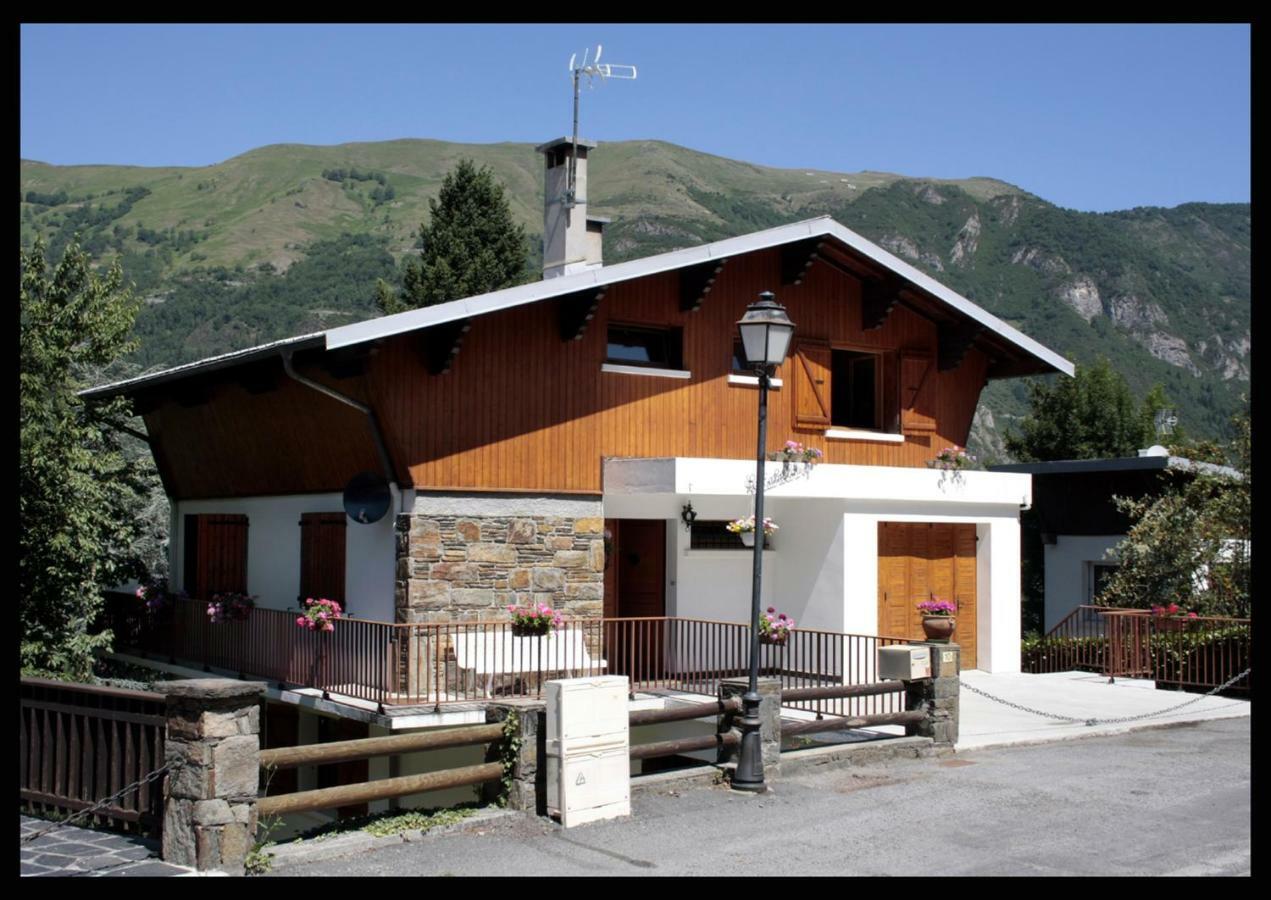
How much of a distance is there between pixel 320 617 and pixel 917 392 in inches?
373

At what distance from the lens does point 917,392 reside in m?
19.6

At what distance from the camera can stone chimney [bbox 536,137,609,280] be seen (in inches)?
734

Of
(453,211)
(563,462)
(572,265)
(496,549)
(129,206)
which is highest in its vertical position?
(129,206)

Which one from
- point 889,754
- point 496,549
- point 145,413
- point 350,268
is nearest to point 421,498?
point 496,549

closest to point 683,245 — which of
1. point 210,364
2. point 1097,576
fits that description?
point 1097,576

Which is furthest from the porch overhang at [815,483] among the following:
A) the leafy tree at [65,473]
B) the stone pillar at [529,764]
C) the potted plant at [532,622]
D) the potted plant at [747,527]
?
the leafy tree at [65,473]

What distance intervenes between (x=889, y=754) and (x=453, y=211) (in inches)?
1277

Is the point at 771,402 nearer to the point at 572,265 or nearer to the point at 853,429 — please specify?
the point at 853,429

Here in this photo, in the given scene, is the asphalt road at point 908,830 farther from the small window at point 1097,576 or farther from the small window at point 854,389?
the small window at point 1097,576

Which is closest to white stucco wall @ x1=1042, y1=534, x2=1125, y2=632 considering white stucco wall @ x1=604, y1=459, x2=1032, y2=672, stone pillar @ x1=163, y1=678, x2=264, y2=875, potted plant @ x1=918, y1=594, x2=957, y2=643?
white stucco wall @ x1=604, y1=459, x2=1032, y2=672

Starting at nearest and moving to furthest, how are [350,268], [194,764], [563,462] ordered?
[194,764] → [563,462] → [350,268]

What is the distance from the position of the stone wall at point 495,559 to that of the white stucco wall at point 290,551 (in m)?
0.49

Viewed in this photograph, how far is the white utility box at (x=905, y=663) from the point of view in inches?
540

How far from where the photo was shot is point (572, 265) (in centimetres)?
1873
